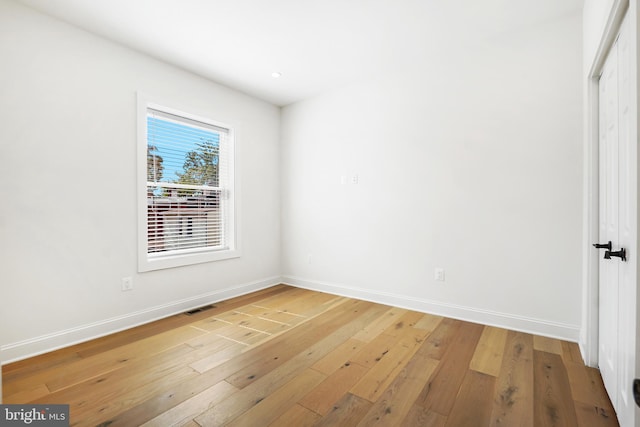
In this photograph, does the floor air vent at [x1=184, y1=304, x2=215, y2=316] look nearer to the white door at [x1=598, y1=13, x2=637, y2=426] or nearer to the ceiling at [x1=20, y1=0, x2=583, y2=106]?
the ceiling at [x1=20, y1=0, x2=583, y2=106]

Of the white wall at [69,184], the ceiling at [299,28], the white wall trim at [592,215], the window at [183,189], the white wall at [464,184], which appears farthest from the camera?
the window at [183,189]

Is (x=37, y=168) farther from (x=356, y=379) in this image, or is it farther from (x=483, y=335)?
(x=483, y=335)

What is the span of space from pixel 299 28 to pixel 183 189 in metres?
2.06

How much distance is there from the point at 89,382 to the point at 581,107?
4094mm

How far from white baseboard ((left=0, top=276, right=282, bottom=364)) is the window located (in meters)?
0.43

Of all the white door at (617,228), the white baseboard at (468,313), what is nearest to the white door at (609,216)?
the white door at (617,228)

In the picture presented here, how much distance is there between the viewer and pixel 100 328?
265 centimetres

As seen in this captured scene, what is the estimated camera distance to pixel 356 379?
1.96 metres

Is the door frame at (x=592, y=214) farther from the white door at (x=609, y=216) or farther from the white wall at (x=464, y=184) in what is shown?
the white wall at (x=464, y=184)

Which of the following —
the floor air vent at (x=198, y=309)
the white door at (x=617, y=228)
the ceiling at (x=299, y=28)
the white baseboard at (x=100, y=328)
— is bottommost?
the floor air vent at (x=198, y=309)

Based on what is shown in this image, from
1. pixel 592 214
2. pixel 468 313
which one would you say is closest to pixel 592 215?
pixel 592 214

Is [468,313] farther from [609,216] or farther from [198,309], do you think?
[198,309]

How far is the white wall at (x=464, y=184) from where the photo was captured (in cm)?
253

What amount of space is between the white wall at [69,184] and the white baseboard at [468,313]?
1929 mm
